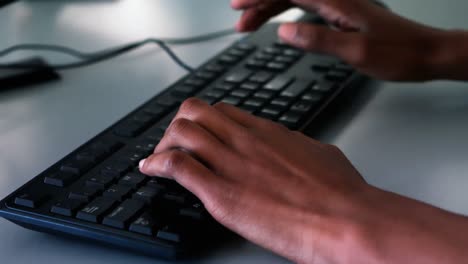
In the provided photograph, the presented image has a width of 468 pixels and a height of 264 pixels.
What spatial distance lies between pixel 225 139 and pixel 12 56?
0.46m

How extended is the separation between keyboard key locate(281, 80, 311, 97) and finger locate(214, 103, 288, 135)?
0.42 ft

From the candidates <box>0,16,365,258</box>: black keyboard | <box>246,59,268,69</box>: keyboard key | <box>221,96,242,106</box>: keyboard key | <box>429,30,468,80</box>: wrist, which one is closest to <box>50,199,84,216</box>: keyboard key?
<box>0,16,365,258</box>: black keyboard

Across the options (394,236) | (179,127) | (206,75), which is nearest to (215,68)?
(206,75)

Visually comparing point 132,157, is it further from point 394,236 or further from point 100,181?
point 394,236

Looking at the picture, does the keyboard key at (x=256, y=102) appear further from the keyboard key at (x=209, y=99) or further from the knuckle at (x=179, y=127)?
the knuckle at (x=179, y=127)

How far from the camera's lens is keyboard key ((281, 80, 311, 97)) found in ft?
2.23

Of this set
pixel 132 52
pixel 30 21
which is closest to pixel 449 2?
pixel 132 52

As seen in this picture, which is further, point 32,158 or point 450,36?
point 450,36

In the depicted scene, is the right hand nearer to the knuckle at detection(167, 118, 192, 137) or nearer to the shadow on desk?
the shadow on desk

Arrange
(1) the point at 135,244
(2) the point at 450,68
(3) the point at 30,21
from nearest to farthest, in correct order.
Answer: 1. (1) the point at 135,244
2. (2) the point at 450,68
3. (3) the point at 30,21

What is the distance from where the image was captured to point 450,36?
78 centimetres

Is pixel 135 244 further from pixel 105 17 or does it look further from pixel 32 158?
pixel 105 17

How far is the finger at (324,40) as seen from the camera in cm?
71

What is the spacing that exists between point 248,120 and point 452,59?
1.03 ft
